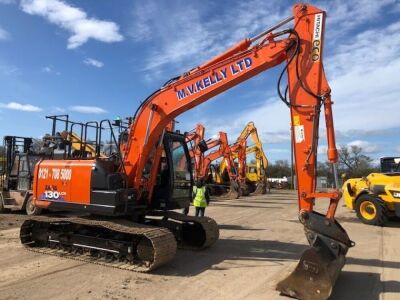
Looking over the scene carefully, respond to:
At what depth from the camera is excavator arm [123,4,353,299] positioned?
268 inches

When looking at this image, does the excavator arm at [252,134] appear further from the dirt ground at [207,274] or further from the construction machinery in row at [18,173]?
the dirt ground at [207,274]

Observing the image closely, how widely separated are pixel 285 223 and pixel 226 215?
9.79ft

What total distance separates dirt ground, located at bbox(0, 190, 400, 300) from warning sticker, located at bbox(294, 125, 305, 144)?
2343 millimetres

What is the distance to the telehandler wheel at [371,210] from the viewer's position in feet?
50.4

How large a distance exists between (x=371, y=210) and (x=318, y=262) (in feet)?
32.9

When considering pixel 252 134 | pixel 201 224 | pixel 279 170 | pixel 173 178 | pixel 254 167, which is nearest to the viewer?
pixel 173 178

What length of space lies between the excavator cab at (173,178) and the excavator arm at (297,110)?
34 cm

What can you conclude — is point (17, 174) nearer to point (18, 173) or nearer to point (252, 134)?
point (18, 173)

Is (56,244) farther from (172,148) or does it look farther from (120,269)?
(172,148)

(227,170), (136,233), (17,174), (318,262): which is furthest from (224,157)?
(318,262)

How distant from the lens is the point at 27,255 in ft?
30.8

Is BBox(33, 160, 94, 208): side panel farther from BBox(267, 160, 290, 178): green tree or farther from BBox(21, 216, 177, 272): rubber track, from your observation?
BBox(267, 160, 290, 178): green tree

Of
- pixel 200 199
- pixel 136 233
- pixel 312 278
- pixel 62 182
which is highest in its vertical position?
pixel 62 182

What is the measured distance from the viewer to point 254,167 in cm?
4041
